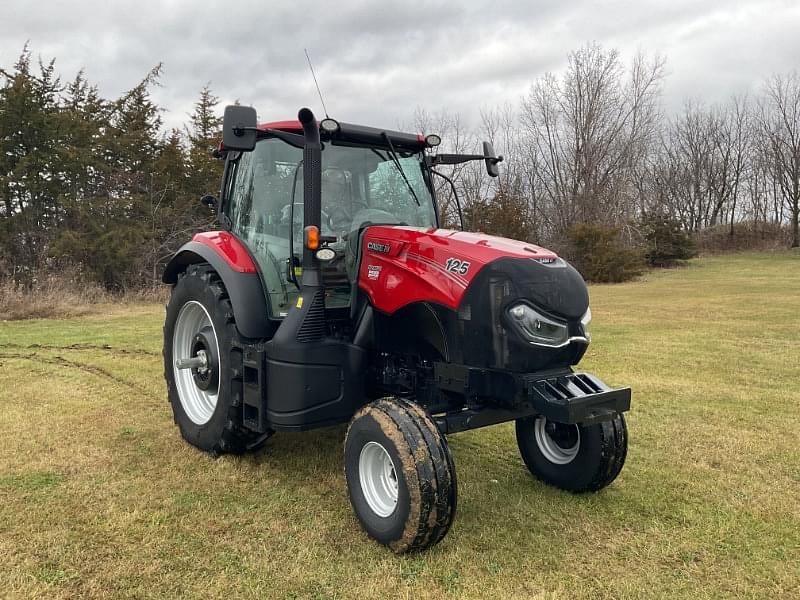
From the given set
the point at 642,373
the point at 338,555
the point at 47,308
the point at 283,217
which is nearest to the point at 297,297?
the point at 283,217

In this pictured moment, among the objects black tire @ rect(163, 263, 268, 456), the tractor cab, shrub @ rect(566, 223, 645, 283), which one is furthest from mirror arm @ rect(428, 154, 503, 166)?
shrub @ rect(566, 223, 645, 283)

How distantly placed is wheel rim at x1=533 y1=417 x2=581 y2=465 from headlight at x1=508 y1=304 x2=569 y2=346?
30.2 inches

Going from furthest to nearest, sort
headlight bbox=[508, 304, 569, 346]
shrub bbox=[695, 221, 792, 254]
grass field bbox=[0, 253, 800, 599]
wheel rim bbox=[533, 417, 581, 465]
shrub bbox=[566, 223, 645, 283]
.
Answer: shrub bbox=[695, 221, 792, 254], shrub bbox=[566, 223, 645, 283], wheel rim bbox=[533, 417, 581, 465], headlight bbox=[508, 304, 569, 346], grass field bbox=[0, 253, 800, 599]

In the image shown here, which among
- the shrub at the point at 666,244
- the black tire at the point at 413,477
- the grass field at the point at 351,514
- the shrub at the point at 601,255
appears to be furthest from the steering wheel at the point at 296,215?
the shrub at the point at 666,244

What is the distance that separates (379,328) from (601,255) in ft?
69.9

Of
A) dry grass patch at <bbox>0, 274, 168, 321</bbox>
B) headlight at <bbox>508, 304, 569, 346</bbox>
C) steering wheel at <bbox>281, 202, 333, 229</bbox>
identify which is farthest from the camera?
dry grass patch at <bbox>0, 274, 168, 321</bbox>

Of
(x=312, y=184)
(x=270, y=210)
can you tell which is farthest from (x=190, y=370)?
(x=312, y=184)

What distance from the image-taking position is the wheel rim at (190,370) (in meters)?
4.20

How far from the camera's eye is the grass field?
2.50 meters

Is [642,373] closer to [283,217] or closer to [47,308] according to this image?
[283,217]

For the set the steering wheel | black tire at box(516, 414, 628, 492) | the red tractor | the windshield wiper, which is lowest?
black tire at box(516, 414, 628, 492)

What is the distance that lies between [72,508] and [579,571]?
8.46 feet

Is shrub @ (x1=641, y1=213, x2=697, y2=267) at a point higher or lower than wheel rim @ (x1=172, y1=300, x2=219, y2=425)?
higher

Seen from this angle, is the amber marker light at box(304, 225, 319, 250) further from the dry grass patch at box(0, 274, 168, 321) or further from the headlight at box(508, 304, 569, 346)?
the dry grass patch at box(0, 274, 168, 321)
